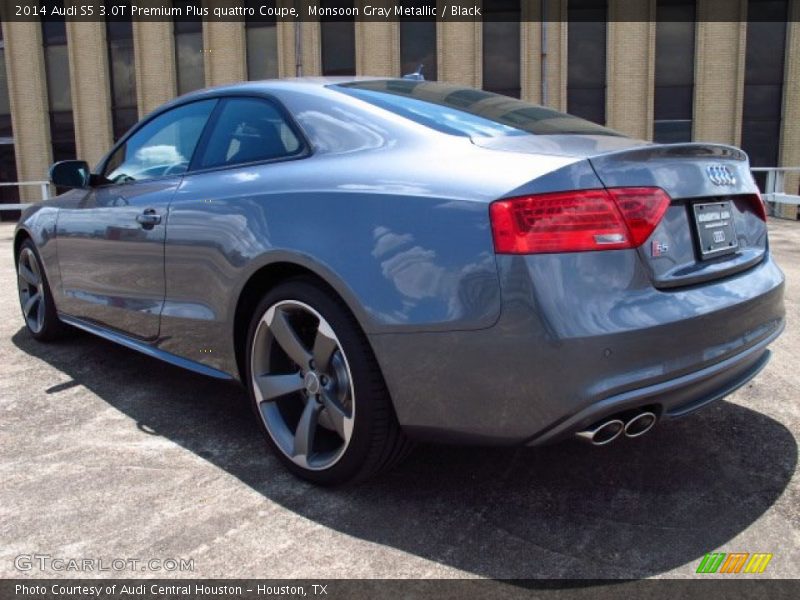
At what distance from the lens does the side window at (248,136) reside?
2.92 meters

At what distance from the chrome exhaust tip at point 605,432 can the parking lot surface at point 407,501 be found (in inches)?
13.6

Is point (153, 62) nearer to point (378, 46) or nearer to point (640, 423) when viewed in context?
point (378, 46)

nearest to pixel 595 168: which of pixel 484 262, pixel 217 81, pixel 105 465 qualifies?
pixel 484 262

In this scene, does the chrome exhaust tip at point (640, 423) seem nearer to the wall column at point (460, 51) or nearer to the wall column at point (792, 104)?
the wall column at point (460, 51)

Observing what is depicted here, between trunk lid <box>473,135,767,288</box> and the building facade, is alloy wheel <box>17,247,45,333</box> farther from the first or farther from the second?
the building facade

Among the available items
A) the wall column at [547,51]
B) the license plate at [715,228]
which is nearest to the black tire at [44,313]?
the license plate at [715,228]

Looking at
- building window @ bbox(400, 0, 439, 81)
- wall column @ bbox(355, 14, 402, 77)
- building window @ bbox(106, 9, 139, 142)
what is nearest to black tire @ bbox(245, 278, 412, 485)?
wall column @ bbox(355, 14, 402, 77)

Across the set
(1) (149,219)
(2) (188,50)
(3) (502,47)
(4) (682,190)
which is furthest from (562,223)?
(2) (188,50)

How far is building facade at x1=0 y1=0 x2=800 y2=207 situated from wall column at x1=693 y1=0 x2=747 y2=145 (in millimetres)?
30

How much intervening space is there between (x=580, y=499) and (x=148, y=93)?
23.8 meters

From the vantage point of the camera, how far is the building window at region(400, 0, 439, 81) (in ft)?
72.8

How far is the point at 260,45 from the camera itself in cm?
2300

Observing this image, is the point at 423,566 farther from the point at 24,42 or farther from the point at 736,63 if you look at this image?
the point at 24,42

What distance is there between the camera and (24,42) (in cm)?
2372
